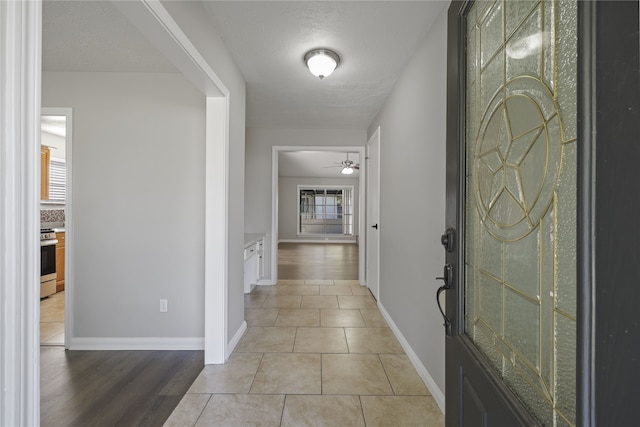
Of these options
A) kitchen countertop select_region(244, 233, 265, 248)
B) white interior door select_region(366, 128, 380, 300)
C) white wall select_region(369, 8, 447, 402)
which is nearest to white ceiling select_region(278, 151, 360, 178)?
white interior door select_region(366, 128, 380, 300)

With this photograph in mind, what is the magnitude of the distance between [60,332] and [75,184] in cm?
153

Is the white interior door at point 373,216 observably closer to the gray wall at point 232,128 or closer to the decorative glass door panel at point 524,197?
the gray wall at point 232,128

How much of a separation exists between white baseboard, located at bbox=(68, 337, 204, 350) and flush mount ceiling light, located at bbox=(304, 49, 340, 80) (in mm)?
2511

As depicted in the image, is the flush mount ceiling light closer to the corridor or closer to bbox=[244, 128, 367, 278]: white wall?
bbox=[244, 128, 367, 278]: white wall

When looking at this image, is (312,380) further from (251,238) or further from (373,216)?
(373,216)

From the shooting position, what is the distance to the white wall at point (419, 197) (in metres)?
1.75

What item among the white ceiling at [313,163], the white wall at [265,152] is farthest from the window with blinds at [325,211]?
the white wall at [265,152]

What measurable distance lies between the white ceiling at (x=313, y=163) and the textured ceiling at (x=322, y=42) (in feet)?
11.4

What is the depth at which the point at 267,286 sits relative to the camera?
4.24 meters

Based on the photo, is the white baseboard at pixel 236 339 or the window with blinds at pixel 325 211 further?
the window with blinds at pixel 325 211

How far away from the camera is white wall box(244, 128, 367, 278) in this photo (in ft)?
14.1
